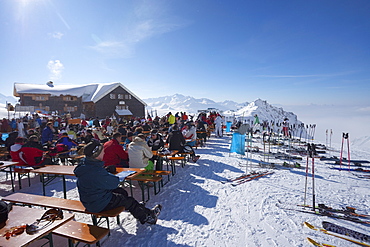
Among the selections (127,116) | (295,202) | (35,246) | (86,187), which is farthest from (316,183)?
(127,116)

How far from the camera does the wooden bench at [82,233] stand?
2485 mm

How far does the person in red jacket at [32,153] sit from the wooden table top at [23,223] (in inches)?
145

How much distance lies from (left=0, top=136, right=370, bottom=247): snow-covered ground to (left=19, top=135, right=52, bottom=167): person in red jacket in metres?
0.78

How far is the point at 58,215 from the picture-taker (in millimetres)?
2363

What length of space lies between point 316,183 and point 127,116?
30.0 m

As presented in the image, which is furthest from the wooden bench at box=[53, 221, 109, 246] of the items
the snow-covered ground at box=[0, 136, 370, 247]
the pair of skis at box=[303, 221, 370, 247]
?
the pair of skis at box=[303, 221, 370, 247]

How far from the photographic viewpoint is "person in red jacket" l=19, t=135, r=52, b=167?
18.2 ft

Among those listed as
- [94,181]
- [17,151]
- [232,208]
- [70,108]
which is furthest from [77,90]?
[232,208]

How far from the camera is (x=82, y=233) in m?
2.62

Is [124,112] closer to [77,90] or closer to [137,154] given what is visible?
[77,90]

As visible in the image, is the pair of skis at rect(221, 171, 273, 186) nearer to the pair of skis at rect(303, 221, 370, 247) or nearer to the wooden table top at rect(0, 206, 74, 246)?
the pair of skis at rect(303, 221, 370, 247)

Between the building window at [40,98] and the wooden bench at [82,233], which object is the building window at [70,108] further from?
the wooden bench at [82,233]

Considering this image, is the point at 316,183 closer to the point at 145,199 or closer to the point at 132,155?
the point at 145,199

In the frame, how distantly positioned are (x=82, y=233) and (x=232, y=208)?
3.03 meters
